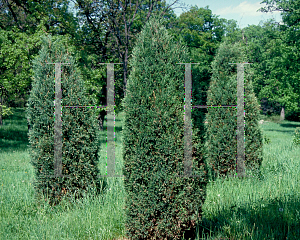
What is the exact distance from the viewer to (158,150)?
3.16 meters

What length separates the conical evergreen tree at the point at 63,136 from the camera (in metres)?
4.57

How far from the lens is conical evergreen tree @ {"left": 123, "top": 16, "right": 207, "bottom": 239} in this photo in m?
3.16

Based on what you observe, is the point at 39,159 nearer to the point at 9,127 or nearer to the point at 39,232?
the point at 39,232

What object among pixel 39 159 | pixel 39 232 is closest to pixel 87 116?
pixel 39 159

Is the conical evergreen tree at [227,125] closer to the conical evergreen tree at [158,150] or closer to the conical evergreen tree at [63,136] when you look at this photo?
the conical evergreen tree at [63,136]

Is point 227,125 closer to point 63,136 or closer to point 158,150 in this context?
point 158,150

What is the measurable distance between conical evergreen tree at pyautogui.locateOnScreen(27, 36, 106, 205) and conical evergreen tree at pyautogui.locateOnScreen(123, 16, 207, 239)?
5.35 ft

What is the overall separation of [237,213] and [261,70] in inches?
1332

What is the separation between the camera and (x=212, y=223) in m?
3.71

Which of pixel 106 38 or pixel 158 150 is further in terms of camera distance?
pixel 106 38

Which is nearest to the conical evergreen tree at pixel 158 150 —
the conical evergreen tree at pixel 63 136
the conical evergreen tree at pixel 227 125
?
the conical evergreen tree at pixel 63 136

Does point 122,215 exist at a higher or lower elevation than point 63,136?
lower

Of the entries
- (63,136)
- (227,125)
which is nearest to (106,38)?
(227,125)

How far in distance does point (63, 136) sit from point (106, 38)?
15153mm
